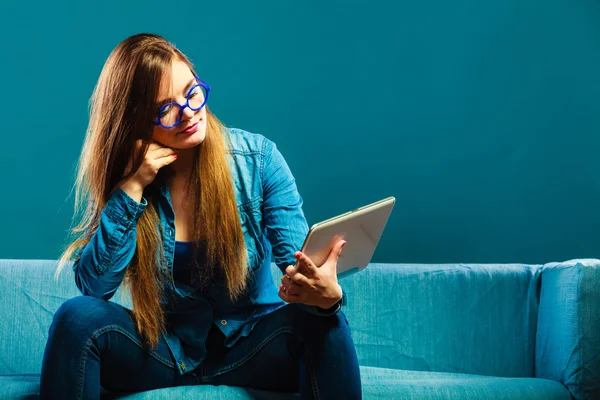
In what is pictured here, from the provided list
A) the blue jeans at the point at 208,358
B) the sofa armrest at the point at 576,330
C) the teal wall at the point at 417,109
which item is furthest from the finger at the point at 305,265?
the teal wall at the point at 417,109

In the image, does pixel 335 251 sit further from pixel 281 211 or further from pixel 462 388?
pixel 462 388

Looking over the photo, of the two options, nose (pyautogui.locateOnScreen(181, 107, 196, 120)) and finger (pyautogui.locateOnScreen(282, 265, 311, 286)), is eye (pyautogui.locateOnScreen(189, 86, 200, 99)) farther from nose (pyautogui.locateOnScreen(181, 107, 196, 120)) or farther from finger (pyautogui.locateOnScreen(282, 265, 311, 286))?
finger (pyautogui.locateOnScreen(282, 265, 311, 286))

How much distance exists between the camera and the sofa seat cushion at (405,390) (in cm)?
164

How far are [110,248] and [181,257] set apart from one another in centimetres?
18

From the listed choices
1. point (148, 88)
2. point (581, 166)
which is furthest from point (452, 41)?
point (148, 88)

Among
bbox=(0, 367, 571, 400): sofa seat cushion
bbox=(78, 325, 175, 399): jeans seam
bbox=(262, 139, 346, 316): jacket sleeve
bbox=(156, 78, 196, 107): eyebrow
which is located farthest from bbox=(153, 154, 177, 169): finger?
bbox=(0, 367, 571, 400): sofa seat cushion

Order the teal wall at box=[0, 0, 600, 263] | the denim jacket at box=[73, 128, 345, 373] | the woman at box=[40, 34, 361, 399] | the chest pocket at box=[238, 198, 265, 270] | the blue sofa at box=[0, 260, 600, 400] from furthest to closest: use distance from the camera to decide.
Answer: the teal wall at box=[0, 0, 600, 263]
the blue sofa at box=[0, 260, 600, 400]
the chest pocket at box=[238, 198, 265, 270]
the denim jacket at box=[73, 128, 345, 373]
the woman at box=[40, 34, 361, 399]

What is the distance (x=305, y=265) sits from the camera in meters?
1.44

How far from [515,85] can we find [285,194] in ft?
4.27

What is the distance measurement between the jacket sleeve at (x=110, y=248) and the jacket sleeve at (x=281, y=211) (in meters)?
0.29

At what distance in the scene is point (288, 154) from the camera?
2.71m

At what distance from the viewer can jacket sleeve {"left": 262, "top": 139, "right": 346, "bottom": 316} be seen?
1659mm

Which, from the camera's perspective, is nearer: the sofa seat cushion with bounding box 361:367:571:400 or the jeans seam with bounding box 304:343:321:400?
the jeans seam with bounding box 304:343:321:400

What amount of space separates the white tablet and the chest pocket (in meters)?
0.24
